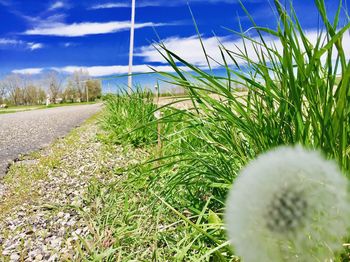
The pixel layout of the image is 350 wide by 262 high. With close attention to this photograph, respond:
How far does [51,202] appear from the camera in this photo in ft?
9.47

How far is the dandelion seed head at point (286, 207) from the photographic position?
625 mm

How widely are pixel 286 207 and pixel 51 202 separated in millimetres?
2556

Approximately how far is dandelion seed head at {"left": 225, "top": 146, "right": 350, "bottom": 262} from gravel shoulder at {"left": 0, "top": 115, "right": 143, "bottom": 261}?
109 centimetres

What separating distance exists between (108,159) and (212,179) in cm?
245

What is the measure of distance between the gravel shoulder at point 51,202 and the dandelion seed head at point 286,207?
3.59 ft

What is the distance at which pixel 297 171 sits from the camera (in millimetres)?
668

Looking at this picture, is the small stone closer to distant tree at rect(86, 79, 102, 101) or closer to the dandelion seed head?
distant tree at rect(86, 79, 102, 101)

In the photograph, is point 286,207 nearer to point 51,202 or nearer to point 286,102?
point 286,102

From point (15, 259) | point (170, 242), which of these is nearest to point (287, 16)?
point (170, 242)

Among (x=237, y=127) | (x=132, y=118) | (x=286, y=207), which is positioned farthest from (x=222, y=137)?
(x=132, y=118)

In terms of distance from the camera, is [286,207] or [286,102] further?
[286,102]

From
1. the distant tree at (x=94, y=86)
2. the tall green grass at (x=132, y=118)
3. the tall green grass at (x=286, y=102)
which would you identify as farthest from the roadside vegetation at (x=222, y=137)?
the tall green grass at (x=132, y=118)

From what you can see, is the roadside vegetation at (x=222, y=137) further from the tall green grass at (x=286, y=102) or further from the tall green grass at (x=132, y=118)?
the tall green grass at (x=132, y=118)

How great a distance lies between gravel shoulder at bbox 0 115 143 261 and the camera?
2131mm
